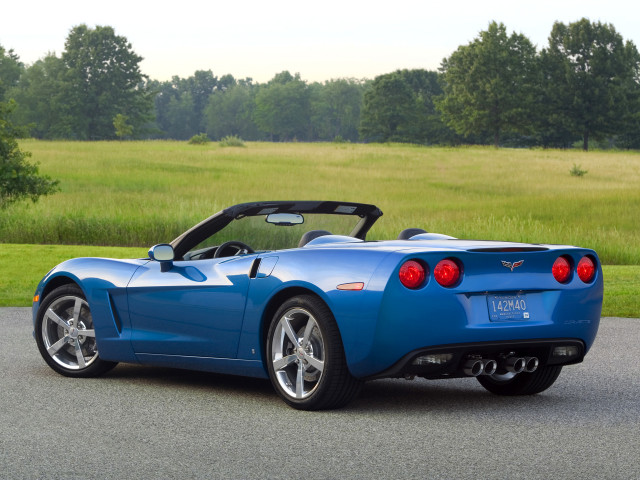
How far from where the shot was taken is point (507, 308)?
6.04m

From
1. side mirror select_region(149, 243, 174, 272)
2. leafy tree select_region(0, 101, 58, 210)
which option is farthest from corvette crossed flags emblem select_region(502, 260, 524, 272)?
leafy tree select_region(0, 101, 58, 210)

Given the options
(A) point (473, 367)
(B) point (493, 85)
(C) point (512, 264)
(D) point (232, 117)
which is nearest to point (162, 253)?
(A) point (473, 367)

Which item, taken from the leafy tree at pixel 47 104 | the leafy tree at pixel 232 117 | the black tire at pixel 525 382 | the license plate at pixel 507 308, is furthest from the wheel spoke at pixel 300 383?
the leafy tree at pixel 232 117

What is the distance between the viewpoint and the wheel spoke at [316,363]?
19.9 ft

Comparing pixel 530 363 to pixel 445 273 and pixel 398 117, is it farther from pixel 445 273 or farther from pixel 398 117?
pixel 398 117

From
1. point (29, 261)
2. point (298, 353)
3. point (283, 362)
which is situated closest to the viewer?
point (298, 353)

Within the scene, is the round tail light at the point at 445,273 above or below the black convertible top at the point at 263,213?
below

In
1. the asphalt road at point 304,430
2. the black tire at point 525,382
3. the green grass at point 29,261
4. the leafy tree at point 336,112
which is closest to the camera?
the asphalt road at point 304,430

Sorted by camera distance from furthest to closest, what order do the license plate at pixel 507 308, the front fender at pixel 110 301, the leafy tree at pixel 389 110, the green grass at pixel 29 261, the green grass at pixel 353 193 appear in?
the leafy tree at pixel 389 110, the green grass at pixel 353 193, the green grass at pixel 29 261, the front fender at pixel 110 301, the license plate at pixel 507 308

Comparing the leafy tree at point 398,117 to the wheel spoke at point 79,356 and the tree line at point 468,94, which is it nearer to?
the tree line at point 468,94

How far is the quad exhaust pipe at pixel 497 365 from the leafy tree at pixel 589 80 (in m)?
97.6

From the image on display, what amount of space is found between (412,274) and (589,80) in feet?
335

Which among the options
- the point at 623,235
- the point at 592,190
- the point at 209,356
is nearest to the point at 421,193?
the point at 592,190

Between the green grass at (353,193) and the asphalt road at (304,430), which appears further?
the green grass at (353,193)
